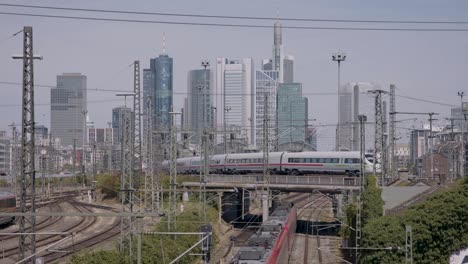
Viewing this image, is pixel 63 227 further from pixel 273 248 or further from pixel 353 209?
pixel 273 248

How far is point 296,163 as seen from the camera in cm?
5588

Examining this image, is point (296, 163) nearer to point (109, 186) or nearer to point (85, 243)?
point (85, 243)

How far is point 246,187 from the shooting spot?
49.7 meters

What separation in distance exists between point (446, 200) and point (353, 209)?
1064 cm

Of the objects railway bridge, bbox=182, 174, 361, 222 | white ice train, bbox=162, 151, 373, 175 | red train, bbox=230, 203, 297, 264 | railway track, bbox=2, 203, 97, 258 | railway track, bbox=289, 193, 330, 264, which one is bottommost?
railway track, bbox=289, 193, 330, 264

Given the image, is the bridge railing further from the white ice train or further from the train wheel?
the train wheel

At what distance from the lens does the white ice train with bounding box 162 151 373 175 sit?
51.2 metres

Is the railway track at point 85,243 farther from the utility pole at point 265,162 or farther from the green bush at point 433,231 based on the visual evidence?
the green bush at point 433,231

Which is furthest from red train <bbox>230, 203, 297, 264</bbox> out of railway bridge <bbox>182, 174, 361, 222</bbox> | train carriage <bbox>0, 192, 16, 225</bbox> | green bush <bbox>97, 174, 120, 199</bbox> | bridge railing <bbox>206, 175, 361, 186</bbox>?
green bush <bbox>97, 174, 120, 199</bbox>

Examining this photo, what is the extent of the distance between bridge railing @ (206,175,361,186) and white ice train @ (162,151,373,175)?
8.98 ft

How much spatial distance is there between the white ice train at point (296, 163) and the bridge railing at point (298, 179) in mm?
2738

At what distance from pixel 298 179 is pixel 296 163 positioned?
815 cm

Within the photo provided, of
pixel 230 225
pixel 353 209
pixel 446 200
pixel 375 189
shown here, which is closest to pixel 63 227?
pixel 230 225

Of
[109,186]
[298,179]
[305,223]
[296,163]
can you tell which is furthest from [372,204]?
[109,186]
